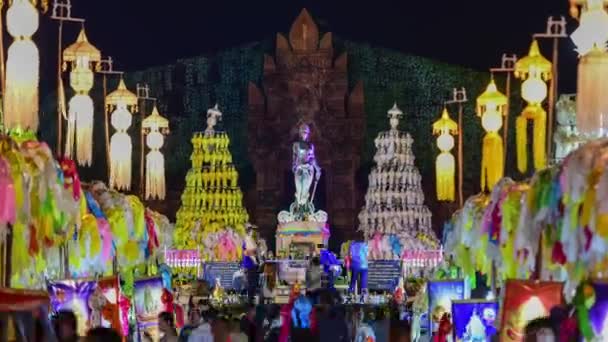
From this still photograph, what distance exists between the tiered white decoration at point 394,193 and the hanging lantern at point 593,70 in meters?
38.0

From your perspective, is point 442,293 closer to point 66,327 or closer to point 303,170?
point 66,327

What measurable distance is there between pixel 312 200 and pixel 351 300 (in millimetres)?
19605

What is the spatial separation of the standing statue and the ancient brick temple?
380 cm

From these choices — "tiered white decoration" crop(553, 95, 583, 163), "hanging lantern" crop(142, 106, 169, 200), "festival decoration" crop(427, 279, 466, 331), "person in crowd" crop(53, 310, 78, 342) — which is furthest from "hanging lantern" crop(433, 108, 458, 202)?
"person in crowd" crop(53, 310, 78, 342)

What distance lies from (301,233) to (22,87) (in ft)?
112

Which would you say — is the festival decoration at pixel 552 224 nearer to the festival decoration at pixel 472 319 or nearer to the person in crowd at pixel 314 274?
the festival decoration at pixel 472 319

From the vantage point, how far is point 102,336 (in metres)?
9.50

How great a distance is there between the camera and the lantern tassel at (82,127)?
2480 cm

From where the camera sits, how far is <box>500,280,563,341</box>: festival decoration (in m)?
15.5

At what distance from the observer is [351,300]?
124 ft

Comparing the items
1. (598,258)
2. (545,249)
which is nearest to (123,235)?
(545,249)

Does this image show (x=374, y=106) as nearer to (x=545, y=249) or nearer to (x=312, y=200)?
(x=312, y=200)

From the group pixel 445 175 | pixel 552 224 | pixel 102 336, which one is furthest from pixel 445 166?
pixel 102 336

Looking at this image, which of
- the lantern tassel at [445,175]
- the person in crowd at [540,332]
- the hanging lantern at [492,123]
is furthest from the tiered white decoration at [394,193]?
the person in crowd at [540,332]
